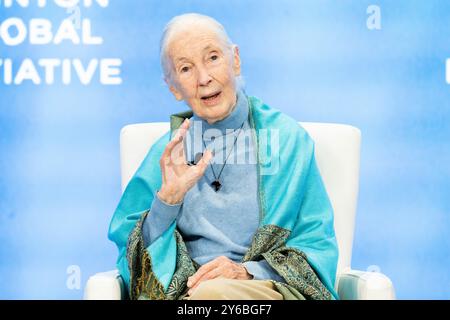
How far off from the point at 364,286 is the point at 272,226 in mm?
303

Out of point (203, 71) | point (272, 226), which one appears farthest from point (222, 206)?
point (203, 71)

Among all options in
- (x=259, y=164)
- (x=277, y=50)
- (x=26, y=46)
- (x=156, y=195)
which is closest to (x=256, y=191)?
(x=259, y=164)

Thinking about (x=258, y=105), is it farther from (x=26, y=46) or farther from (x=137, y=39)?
(x=26, y=46)

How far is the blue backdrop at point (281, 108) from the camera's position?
3361 millimetres

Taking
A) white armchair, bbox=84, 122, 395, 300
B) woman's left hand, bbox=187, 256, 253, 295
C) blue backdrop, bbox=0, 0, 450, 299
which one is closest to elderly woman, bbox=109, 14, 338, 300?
woman's left hand, bbox=187, 256, 253, 295

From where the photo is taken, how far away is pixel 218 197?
2684 mm

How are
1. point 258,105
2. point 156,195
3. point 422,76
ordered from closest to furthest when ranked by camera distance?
point 156,195, point 258,105, point 422,76

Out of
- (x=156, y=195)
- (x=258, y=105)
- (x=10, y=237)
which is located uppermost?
(x=258, y=105)

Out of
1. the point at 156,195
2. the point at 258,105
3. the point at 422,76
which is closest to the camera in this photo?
the point at 156,195

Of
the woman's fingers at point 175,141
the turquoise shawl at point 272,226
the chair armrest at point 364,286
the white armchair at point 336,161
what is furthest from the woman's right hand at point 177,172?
the chair armrest at point 364,286

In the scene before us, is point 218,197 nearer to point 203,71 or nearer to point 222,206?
point 222,206

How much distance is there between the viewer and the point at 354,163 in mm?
2879

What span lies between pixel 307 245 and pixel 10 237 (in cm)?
132

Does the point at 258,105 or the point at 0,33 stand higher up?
the point at 0,33
